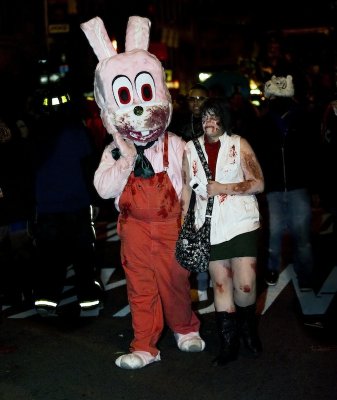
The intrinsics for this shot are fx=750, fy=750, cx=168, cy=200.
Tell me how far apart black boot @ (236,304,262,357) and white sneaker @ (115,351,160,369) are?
0.68 metres

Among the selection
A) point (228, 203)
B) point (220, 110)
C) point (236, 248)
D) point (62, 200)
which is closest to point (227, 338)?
point (236, 248)

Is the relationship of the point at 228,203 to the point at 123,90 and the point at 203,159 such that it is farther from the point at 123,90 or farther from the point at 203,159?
the point at 123,90

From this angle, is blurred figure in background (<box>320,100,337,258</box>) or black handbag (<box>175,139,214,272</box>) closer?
black handbag (<box>175,139,214,272</box>)

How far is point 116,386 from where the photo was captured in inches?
200

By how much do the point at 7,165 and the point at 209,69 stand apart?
457 inches

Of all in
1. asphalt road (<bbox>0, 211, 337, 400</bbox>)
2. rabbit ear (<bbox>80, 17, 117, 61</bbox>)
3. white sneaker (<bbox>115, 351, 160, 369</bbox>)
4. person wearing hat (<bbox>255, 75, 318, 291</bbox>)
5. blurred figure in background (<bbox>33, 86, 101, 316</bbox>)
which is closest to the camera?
asphalt road (<bbox>0, 211, 337, 400</bbox>)

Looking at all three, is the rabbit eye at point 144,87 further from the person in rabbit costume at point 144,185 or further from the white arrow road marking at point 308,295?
the white arrow road marking at point 308,295

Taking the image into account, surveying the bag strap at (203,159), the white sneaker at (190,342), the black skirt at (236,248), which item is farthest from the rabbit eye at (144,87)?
the white sneaker at (190,342)

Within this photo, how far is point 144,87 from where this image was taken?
549cm

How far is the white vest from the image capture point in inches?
208

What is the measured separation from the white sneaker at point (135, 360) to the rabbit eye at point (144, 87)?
1844 millimetres

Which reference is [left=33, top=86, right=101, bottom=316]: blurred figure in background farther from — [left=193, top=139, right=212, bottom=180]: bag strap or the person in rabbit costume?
[left=193, top=139, right=212, bottom=180]: bag strap

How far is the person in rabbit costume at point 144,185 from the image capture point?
542cm

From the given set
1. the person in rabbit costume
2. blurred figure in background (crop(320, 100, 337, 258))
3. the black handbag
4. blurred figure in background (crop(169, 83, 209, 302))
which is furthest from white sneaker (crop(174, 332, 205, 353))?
blurred figure in background (crop(320, 100, 337, 258))
